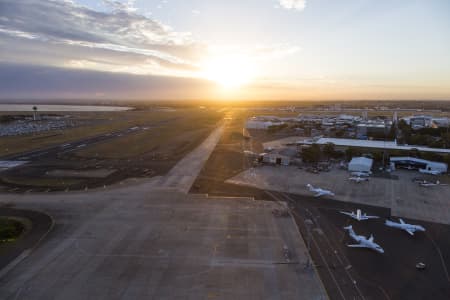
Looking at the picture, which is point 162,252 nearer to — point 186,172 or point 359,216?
point 359,216

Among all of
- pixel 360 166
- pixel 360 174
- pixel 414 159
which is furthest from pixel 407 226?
pixel 414 159

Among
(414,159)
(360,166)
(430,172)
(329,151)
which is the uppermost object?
(329,151)

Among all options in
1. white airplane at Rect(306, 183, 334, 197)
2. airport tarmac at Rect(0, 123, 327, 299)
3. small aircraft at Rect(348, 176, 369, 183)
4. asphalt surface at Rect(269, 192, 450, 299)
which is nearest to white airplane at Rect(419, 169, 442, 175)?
small aircraft at Rect(348, 176, 369, 183)

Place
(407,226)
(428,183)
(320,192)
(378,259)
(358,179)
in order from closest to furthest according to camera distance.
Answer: (378,259) → (407,226) → (320,192) → (428,183) → (358,179)

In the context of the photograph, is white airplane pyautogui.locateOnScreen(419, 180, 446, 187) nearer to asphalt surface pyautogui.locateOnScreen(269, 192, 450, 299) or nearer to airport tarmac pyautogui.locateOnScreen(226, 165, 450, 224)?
airport tarmac pyautogui.locateOnScreen(226, 165, 450, 224)

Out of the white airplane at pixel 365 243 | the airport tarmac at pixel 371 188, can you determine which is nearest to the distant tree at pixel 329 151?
the airport tarmac at pixel 371 188

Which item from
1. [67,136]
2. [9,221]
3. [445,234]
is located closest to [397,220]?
[445,234]
